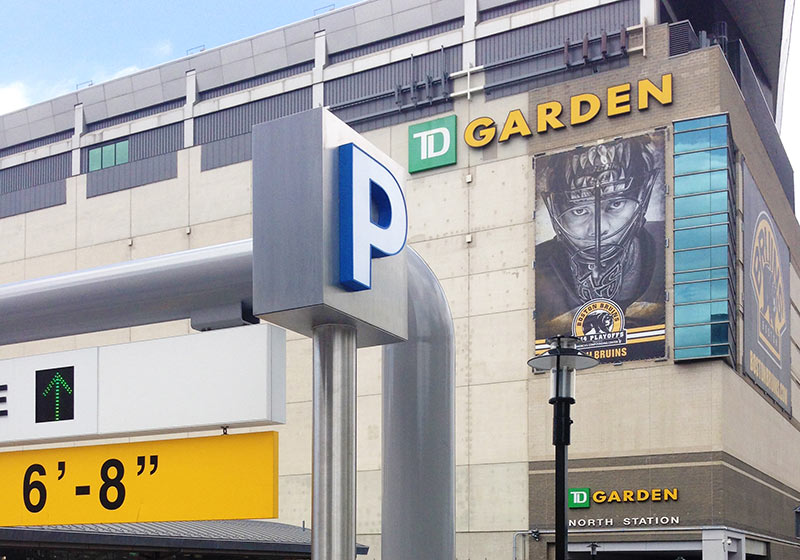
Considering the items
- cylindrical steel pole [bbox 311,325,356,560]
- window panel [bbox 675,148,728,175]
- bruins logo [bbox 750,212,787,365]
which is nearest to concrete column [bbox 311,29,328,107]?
window panel [bbox 675,148,728,175]

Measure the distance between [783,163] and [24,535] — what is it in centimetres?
4409

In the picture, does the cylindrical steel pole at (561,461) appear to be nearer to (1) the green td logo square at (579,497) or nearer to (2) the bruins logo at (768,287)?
(1) the green td logo square at (579,497)

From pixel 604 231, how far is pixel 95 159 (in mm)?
26114

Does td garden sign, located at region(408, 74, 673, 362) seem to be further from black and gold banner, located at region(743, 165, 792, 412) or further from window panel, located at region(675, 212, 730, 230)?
black and gold banner, located at region(743, 165, 792, 412)

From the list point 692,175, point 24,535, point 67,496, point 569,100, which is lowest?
point 24,535

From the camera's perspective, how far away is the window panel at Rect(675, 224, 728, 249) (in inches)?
1628

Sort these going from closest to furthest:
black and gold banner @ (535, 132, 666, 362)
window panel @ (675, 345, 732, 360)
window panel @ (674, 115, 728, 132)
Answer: window panel @ (675, 345, 732, 360)
window panel @ (674, 115, 728, 132)
black and gold banner @ (535, 132, 666, 362)

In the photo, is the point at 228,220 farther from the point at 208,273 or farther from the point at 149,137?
the point at 208,273

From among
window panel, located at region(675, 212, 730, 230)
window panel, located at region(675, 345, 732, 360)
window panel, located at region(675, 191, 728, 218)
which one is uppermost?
window panel, located at region(675, 191, 728, 218)

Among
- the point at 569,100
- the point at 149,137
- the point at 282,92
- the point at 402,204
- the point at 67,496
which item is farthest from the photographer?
the point at 149,137

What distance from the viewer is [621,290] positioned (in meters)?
43.0

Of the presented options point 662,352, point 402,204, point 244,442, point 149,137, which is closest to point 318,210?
point 402,204

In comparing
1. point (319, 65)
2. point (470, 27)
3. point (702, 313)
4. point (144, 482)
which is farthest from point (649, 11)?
point (144, 482)

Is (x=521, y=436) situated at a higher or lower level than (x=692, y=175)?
lower
